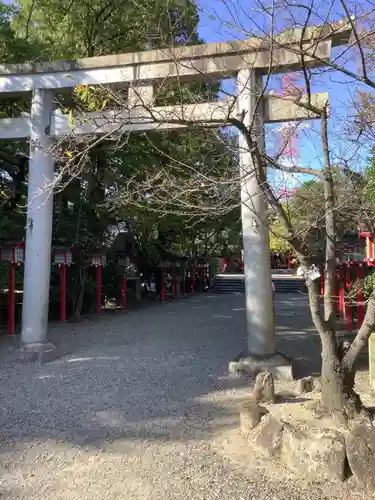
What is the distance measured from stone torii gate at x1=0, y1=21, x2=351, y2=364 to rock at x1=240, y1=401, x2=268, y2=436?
2137 millimetres

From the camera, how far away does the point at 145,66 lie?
22.8 ft

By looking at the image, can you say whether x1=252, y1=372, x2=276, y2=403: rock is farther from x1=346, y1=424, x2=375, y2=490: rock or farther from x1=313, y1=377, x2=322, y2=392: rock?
x1=346, y1=424, x2=375, y2=490: rock

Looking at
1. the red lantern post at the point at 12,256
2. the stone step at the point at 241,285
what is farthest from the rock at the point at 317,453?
the stone step at the point at 241,285

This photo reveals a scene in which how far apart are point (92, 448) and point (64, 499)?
0.78 meters

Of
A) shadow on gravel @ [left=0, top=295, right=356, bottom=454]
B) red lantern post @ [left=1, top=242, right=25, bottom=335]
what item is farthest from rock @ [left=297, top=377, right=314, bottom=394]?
red lantern post @ [left=1, top=242, right=25, bottom=335]

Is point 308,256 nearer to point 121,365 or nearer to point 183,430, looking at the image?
point 183,430

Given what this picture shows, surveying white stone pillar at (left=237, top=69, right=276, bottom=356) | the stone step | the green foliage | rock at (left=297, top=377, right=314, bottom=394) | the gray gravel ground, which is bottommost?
the gray gravel ground

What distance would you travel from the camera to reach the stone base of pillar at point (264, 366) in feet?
20.1

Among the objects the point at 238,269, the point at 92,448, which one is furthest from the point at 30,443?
the point at 238,269

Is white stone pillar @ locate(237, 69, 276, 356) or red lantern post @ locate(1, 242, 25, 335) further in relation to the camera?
red lantern post @ locate(1, 242, 25, 335)

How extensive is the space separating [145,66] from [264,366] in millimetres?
4748

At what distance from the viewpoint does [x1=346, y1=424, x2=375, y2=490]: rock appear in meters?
3.28

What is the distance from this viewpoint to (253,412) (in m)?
4.25

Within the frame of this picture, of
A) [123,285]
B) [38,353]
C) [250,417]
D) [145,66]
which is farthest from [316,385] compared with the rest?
[123,285]
